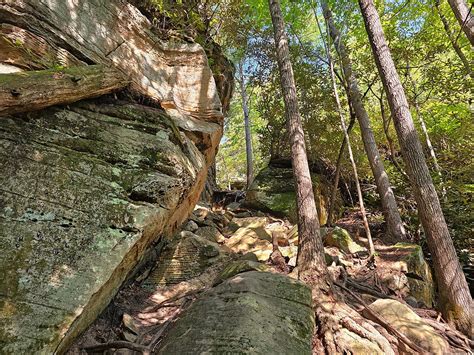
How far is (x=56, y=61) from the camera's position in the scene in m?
5.12

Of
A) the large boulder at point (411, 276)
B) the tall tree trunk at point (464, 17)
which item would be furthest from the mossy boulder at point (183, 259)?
the tall tree trunk at point (464, 17)

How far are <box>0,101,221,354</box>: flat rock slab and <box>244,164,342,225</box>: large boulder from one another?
6.26 metres

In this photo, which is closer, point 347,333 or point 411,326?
point 347,333

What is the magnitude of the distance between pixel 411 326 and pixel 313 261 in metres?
1.65

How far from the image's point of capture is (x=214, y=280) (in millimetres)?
5500

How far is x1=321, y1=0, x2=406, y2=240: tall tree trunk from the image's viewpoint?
8945mm

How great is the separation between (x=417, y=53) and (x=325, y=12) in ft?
11.4

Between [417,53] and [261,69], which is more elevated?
[261,69]

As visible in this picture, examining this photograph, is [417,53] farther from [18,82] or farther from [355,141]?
[18,82]

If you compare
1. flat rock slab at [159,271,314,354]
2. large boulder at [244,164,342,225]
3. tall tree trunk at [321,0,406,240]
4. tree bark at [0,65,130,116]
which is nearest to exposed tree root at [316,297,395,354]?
flat rock slab at [159,271,314,354]

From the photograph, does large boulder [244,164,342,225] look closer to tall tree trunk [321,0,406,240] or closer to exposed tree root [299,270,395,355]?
tall tree trunk [321,0,406,240]

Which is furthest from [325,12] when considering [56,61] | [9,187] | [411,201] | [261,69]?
[9,187]

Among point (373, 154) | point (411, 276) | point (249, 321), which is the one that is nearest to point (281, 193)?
point (373, 154)

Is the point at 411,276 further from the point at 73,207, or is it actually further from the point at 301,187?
the point at 73,207
